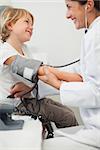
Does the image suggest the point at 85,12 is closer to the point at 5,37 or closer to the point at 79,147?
the point at 79,147

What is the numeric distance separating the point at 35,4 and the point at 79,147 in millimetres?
1418

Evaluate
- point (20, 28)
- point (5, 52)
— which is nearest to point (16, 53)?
point (5, 52)

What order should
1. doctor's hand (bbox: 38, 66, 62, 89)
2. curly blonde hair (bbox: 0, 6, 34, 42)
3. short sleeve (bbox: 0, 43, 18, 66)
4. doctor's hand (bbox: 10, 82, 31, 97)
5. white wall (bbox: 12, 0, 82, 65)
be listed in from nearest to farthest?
doctor's hand (bbox: 38, 66, 62, 89), doctor's hand (bbox: 10, 82, 31, 97), short sleeve (bbox: 0, 43, 18, 66), curly blonde hair (bbox: 0, 6, 34, 42), white wall (bbox: 12, 0, 82, 65)

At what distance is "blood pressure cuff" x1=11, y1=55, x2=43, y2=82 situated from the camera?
1.17 meters

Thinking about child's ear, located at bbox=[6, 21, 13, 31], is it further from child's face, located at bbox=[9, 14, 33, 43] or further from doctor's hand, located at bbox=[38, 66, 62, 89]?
doctor's hand, located at bbox=[38, 66, 62, 89]

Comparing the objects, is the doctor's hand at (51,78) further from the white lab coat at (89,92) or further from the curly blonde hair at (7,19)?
the curly blonde hair at (7,19)

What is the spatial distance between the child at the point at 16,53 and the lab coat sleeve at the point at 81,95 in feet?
0.64

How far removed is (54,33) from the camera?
214 centimetres

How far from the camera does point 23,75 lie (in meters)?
1.19

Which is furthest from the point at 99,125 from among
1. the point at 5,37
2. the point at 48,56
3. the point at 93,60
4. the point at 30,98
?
the point at 48,56

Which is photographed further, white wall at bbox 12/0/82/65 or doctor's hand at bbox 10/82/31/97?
white wall at bbox 12/0/82/65

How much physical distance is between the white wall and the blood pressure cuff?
0.92 meters

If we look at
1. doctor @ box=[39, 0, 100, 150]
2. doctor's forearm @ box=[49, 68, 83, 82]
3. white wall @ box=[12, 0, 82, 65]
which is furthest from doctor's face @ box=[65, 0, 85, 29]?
white wall @ box=[12, 0, 82, 65]

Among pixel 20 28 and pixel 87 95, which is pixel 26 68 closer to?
pixel 87 95
